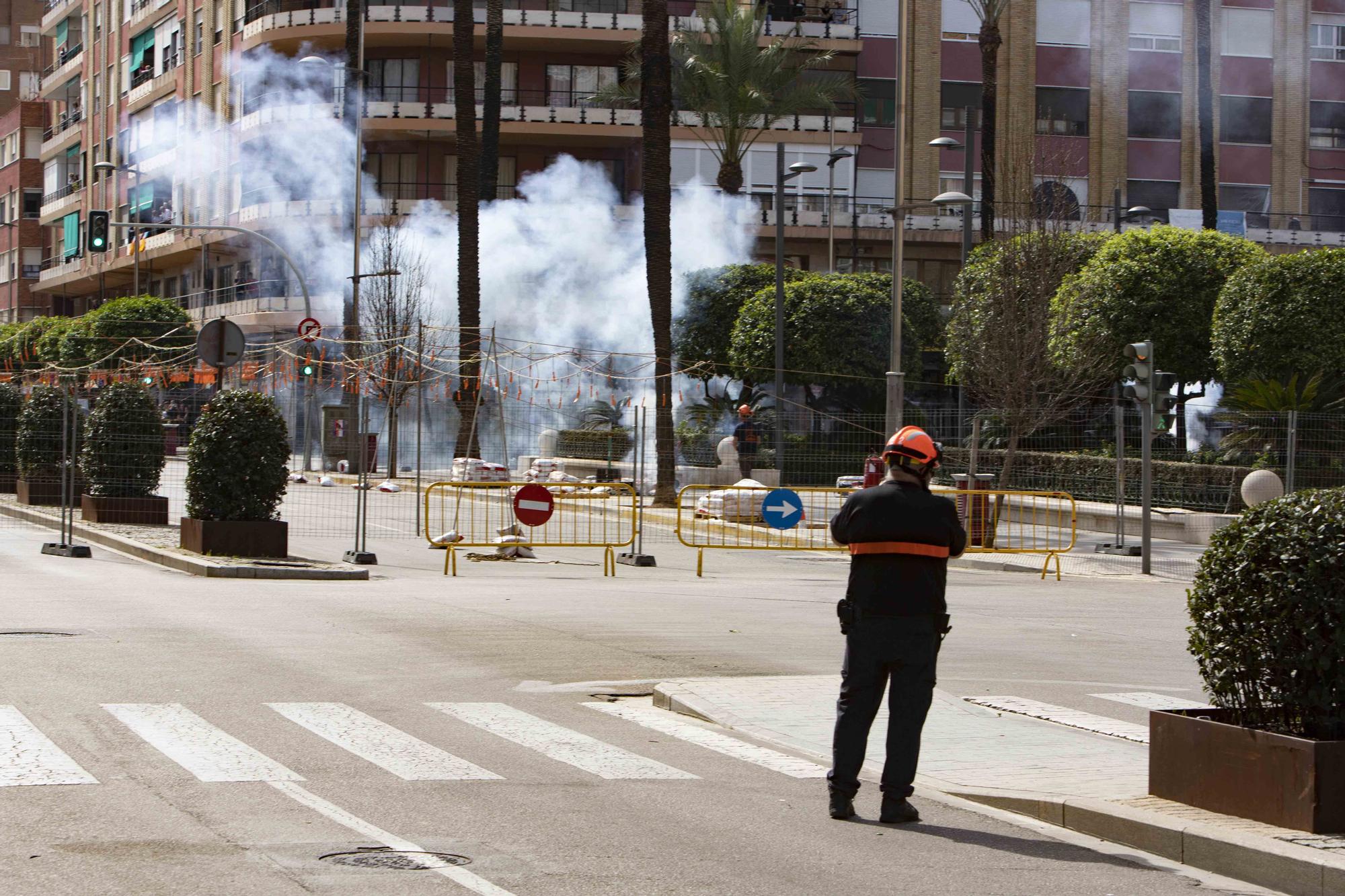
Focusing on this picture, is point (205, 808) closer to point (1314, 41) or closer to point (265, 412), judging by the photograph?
point (265, 412)

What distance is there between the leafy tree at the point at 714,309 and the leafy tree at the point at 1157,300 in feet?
40.5

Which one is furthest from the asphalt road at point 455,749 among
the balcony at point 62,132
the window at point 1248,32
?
the balcony at point 62,132

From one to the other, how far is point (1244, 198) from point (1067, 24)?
27.9 feet

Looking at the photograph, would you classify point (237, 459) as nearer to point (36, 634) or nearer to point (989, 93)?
point (36, 634)

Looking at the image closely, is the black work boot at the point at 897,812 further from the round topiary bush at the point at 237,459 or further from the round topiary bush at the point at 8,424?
the round topiary bush at the point at 8,424

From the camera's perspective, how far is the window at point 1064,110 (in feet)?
182

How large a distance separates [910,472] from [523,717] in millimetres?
2958

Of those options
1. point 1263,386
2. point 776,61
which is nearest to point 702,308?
point 776,61

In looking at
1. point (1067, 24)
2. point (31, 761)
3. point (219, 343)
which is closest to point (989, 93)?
point (1067, 24)

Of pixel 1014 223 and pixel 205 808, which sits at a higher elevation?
pixel 1014 223

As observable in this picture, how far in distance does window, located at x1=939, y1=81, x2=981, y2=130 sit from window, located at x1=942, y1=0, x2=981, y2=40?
4.97ft

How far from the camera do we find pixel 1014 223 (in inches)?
1137

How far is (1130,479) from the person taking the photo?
86.0 ft

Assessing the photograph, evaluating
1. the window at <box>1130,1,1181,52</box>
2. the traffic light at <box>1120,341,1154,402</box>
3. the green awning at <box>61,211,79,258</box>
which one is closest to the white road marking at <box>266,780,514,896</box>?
the traffic light at <box>1120,341,1154,402</box>
